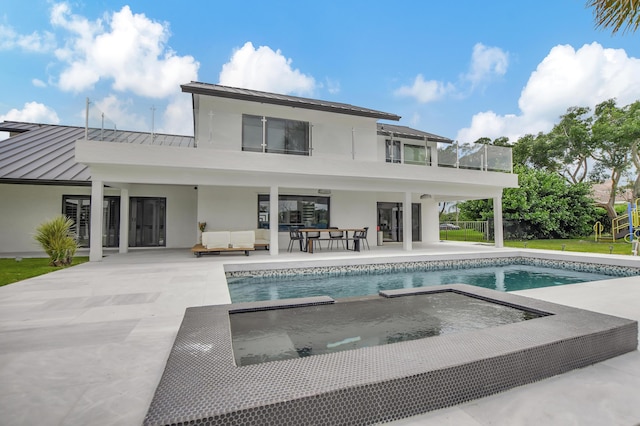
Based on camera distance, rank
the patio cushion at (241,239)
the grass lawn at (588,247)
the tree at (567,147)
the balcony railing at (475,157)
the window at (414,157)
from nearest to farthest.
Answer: the patio cushion at (241,239), the grass lawn at (588,247), the window at (414,157), the balcony railing at (475,157), the tree at (567,147)

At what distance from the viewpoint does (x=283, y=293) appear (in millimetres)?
6871

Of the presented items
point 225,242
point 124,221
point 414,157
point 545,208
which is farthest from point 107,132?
point 545,208

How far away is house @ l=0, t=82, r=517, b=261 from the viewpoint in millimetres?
9242

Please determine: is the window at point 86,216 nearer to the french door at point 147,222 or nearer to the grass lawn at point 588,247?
the french door at point 147,222

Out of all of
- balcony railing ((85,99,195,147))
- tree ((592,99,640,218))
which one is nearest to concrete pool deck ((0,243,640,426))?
balcony railing ((85,99,195,147))

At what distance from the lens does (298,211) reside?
13.4 metres

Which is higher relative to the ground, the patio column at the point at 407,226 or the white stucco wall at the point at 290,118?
the white stucco wall at the point at 290,118

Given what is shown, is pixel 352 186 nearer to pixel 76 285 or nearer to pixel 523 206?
pixel 76 285

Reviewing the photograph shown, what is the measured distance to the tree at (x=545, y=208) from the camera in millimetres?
18102

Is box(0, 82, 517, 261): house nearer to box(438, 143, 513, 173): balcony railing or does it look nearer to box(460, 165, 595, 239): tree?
box(438, 143, 513, 173): balcony railing

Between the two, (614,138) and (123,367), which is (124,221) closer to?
(123,367)

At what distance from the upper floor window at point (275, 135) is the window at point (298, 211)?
7.67 feet

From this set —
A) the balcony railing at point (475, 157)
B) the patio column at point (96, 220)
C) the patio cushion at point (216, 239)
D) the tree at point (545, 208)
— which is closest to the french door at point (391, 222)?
the balcony railing at point (475, 157)

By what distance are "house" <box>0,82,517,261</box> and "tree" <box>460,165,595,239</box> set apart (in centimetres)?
543
